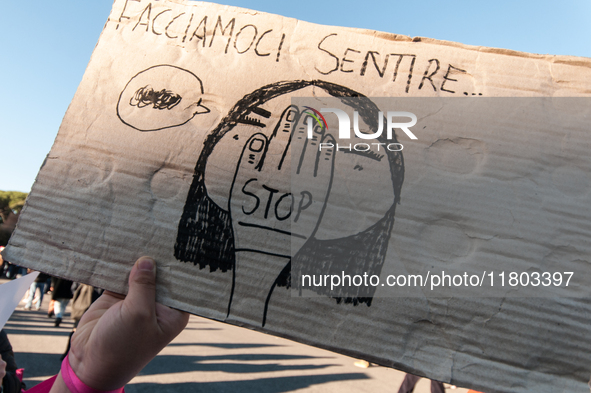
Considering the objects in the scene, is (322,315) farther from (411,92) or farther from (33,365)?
(33,365)

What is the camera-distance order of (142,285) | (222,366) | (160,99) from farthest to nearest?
(222,366) → (160,99) → (142,285)

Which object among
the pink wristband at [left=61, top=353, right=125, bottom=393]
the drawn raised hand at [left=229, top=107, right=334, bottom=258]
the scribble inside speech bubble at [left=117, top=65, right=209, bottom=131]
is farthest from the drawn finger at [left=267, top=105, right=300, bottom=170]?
the pink wristband at [left=61, top=353, right=125, bottom=393]

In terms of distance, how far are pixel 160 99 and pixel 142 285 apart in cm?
50

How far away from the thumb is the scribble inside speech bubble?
1.19 ft

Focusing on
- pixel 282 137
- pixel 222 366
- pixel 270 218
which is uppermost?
pixel 282 137

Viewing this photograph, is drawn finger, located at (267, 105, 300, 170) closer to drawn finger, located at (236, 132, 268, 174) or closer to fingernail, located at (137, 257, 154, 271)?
drawn finger, located at (236, 132, 268, 174)

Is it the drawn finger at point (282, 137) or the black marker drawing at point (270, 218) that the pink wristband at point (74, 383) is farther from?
the drawn finger at point (282, 137)

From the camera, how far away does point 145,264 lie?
872mm

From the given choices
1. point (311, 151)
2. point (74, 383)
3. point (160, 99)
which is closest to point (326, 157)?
point (311, 151)

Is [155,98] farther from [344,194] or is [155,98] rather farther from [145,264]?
[344,194]

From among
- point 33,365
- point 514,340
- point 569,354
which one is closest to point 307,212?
point 514,340

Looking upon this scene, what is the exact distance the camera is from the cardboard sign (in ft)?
2.65

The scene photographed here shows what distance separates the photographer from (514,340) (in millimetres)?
794

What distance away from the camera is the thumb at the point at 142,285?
0.84 metres
